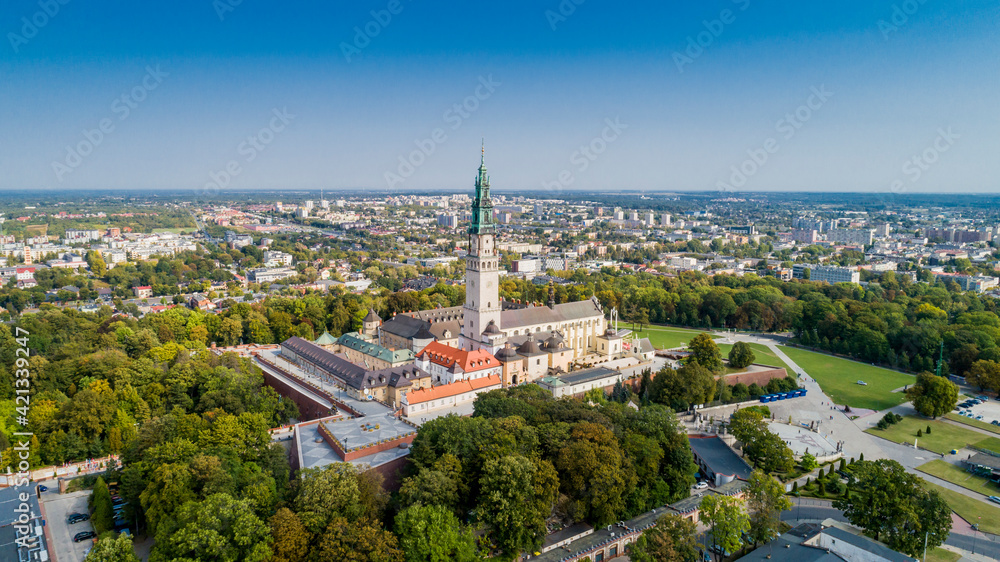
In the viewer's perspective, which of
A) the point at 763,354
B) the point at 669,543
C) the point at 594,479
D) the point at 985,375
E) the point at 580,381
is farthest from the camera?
the point at 763,354

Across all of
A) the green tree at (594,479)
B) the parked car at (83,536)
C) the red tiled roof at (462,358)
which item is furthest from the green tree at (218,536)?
the red tiled roof at (462,358)

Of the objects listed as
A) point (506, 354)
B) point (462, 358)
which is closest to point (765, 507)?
point (506, 354)

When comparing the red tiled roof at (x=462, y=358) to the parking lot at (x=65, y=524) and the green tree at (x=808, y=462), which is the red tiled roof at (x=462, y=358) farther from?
the parking lot at (x=65, y=524)

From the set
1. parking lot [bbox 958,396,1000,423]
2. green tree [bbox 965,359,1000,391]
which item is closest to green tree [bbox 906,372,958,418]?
parking lot [bbox 958,396,1000,423]

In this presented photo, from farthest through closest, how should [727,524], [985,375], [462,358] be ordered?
[985,375] < [462,358] < [727,524]

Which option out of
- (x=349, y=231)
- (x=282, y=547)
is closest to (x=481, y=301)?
(x=282, y=547)

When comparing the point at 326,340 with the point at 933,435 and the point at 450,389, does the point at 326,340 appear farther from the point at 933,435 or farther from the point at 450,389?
the point at 933,435
